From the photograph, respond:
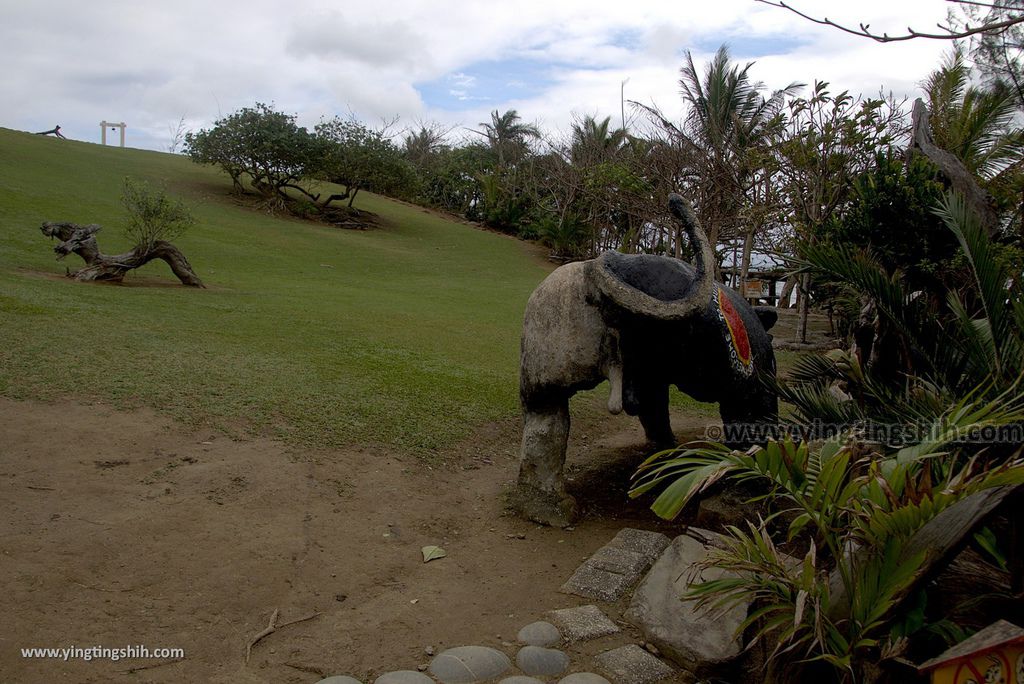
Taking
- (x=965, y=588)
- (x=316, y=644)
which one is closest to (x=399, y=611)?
(x=316, y=644)

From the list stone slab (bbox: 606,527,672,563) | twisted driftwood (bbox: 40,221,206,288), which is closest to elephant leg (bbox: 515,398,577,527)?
stone slab (bbox: 606,527,672,563)

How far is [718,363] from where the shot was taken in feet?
16.8

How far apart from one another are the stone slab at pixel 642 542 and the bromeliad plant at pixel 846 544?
1.56 meters

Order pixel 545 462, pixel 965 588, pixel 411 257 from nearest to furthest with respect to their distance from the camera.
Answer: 1. pixel 965 588
2. pixel 545 462
3. pixel 411 257

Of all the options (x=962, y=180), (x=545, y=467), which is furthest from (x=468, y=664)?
(x=962, y=180)

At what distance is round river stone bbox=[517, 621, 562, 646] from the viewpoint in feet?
13.2

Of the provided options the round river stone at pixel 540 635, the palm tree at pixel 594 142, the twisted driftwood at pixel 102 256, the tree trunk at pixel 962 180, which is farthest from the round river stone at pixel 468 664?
the palm tree at pixel 594 142

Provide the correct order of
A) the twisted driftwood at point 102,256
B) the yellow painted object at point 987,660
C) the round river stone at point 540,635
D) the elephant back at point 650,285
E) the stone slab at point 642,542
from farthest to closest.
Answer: the twisted driftwood at point 102,256 < the stone slab at point 642,542 < the elephant back at point 650,285 < the round river stone at point 540,635 < the yellow painted object at point 987,660

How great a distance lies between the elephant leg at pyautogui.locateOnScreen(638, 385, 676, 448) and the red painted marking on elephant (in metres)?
1.67

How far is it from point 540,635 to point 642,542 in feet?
4.37

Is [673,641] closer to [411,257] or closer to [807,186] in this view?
[807,186]

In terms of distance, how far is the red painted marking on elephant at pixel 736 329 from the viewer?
16.7 ft

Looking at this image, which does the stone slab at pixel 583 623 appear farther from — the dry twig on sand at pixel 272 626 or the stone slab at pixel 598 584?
the dry twig on sand at pixel 272 626

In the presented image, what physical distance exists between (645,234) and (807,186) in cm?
999
